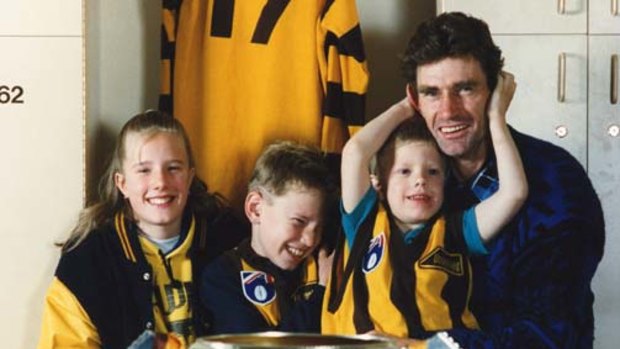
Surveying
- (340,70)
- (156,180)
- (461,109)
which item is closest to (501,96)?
(461,109)

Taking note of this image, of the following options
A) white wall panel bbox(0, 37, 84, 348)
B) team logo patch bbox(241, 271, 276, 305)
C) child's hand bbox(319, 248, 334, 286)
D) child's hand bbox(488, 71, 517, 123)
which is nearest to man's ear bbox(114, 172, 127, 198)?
white wall panel bbox(0, 37, 84, 348)

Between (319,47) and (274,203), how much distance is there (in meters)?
0.46

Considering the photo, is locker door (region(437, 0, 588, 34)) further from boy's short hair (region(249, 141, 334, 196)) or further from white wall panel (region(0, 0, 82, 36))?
white wall panel (region(0, 0, 82, 36))

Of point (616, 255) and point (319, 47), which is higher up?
point (319, 47)

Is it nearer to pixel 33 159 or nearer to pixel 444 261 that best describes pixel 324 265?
pixel 444 261

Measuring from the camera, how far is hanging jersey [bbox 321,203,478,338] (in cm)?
235

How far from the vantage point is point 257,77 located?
9.27ft

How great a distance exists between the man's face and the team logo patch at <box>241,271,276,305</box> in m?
0.53

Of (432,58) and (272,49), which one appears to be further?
→ (272,49)

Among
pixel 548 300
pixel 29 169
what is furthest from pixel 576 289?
pixel 29 169

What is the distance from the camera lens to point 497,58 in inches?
100

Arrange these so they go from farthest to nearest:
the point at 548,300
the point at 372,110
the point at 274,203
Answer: the point at 372,110 < the point at 274,203 < the point at 548,300

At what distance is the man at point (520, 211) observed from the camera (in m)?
2.41

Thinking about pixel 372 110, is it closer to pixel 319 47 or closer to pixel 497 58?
pixel 319 47
